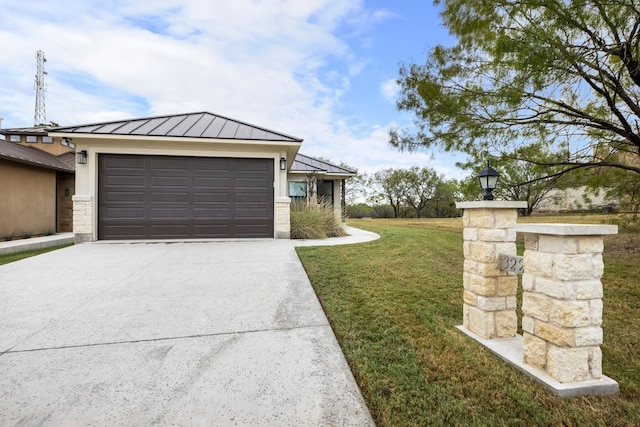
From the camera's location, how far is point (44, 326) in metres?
2.63

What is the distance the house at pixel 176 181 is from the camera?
756cm

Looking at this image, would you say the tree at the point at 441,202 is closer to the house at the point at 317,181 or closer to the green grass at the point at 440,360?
the house at the point at 317,181

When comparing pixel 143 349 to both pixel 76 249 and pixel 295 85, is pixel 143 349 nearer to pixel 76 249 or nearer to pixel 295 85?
pixel 76 249

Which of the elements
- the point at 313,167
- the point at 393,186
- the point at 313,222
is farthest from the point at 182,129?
the point at 393,186

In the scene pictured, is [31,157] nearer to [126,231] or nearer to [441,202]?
[126,231]

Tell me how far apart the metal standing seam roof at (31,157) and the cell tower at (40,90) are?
806 cm

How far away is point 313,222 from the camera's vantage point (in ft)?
29.1

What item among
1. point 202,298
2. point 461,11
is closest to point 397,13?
point 461,11

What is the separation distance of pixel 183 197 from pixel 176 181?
470 millimetres

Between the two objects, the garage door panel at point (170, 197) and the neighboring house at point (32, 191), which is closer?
the garage door panel at point (170, 197)

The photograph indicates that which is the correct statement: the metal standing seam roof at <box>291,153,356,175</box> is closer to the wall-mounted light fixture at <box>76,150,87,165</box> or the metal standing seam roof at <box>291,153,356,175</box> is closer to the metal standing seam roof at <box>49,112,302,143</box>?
the metal standing seam roof at <box>49,112,302,143</box>

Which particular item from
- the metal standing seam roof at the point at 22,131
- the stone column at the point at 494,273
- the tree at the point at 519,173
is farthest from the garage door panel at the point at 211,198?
the metal standing seam roof at the point at 22,131

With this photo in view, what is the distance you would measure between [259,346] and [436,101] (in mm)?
5190

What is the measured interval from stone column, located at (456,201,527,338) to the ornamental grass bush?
6.31m
